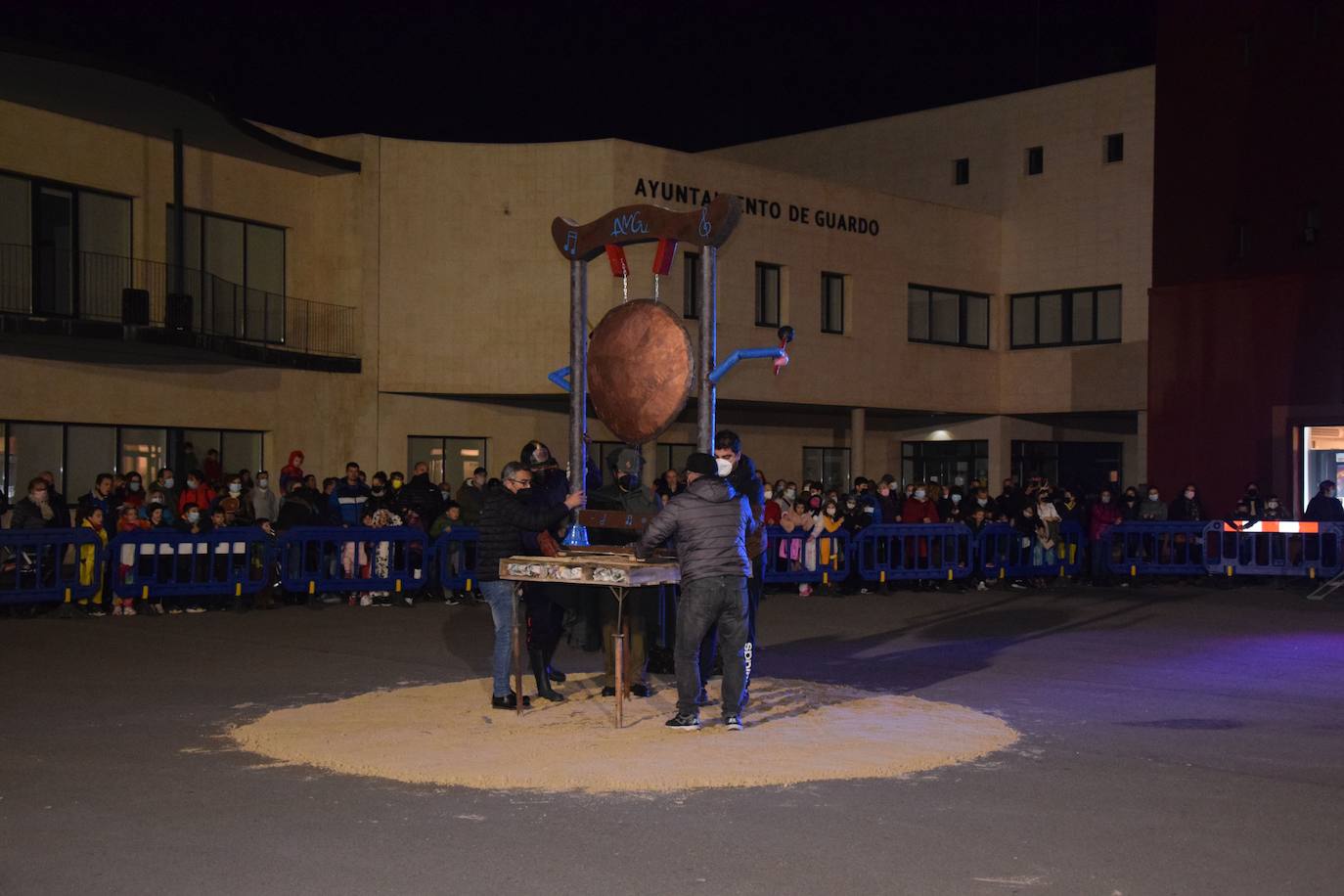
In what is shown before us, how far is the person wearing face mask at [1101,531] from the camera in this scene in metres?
25.8

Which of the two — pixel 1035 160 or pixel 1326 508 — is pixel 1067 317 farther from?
pixel 1326 508

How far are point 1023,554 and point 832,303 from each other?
1228 centimetres

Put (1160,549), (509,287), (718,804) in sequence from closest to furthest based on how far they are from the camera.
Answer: (718,804), (1160,549), (509,287)

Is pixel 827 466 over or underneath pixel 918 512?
over

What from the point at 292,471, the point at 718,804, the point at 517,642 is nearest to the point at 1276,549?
the point at 292,471

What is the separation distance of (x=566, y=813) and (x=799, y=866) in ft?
5.09

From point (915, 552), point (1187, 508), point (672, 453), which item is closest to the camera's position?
point (915, 552)

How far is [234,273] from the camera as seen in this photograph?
1179 inches

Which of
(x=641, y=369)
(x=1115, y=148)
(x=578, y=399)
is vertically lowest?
(x=578, y=399)

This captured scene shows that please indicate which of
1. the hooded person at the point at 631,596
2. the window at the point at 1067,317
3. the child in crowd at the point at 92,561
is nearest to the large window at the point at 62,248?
the child in crowd at the point at 92,561

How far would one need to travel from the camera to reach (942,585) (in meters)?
24.4

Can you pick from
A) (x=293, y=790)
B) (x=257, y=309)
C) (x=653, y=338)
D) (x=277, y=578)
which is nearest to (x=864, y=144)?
(x=257, y=309)

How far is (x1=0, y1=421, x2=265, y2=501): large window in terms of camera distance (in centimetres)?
2595

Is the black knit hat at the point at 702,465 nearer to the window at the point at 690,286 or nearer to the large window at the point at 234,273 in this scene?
the large window at the point at 234,273
